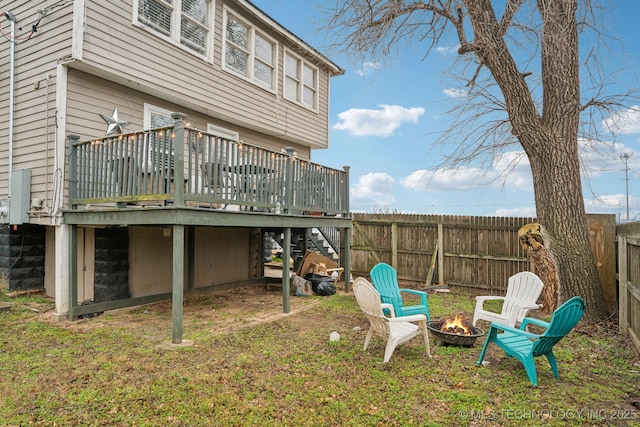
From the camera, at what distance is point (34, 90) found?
6.88m

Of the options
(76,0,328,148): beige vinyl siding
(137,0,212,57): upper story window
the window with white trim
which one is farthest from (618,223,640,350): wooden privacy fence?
(137,0,212,57): upper story window

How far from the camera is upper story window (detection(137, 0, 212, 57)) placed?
7.49 m

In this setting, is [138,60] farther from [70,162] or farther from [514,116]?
[514,116]

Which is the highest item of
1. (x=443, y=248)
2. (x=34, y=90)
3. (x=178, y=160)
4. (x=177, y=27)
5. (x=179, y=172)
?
(x=177, y=27)

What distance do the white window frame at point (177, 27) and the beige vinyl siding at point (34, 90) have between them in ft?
3.73

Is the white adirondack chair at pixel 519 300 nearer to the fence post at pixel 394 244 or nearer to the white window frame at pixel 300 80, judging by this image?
the fence post at pixel 394 244

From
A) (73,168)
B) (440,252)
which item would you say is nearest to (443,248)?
(440,252)

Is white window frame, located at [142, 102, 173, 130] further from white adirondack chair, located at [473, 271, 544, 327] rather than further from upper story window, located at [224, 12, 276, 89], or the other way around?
white adirondack chair, located at [473, 271, 544, 327]

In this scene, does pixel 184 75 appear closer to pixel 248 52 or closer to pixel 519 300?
pixel 248 52

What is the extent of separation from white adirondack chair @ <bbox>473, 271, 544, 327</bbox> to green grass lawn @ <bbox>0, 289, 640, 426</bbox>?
2.11ft

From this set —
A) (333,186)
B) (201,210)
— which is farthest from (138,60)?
(333,186)

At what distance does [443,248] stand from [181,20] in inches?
307

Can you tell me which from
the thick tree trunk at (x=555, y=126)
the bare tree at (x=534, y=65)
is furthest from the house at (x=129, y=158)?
the thick tree trunk at (x=555, y=126)

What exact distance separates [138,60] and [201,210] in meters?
3.54
